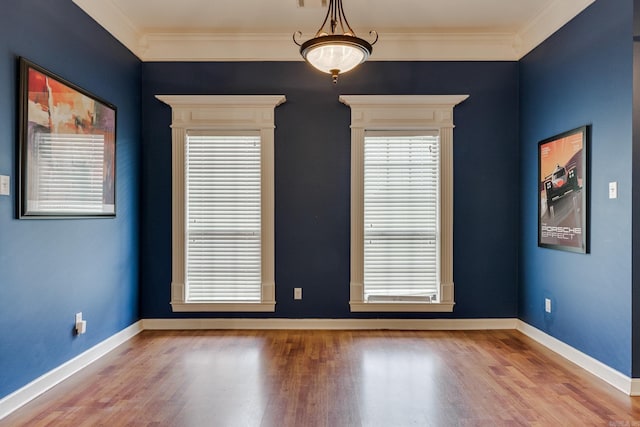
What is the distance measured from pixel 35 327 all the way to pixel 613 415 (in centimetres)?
380

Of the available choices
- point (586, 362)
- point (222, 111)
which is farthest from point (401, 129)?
point (586, 362)

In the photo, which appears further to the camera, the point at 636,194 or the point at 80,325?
the point at 80,325

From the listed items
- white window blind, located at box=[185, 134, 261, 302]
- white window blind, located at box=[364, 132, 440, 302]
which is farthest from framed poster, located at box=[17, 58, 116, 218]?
white window blind, located at box=[364, 132, 440, 302]

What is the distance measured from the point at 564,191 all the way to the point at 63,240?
13.4 ft

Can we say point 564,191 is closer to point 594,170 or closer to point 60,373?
point 594,170

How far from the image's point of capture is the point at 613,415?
2459 mm

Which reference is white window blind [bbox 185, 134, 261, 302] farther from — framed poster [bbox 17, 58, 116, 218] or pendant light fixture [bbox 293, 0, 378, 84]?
pendant light fixture [bbox 293, 0, 378, 84]

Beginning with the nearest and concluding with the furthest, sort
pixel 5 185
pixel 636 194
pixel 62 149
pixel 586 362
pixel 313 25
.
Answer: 1. pixel 5 185
2. pixel 636 194
3. pixel 62 149
4. pixel 586 362
5. pixel 313 25

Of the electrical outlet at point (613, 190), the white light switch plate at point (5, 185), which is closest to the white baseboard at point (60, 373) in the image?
the white light switch plate at point (5, 185)

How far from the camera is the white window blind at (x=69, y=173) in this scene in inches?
109

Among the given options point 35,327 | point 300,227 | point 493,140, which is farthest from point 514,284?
point 35,327

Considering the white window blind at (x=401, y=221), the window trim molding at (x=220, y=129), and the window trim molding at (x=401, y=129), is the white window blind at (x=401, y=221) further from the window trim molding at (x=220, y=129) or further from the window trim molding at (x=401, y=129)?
the window trim molding at (x=220, y=129)

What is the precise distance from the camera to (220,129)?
420 cm

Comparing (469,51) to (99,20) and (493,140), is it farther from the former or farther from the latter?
(99,20)
